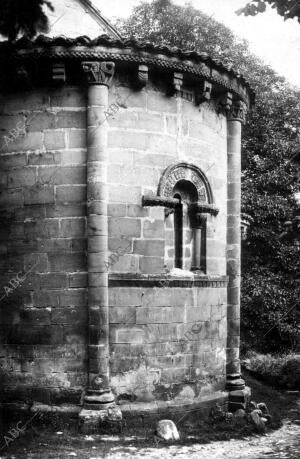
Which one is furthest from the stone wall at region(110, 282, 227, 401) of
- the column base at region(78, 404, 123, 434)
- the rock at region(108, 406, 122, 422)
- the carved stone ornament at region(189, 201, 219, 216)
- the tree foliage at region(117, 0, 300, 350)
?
the tree foliage at region(117, 0, 300, 350)

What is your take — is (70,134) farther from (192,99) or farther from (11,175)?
(192,99)

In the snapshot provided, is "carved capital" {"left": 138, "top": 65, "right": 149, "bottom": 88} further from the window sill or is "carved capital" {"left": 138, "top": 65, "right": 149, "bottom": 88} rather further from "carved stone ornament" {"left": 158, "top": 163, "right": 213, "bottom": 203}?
the window sill

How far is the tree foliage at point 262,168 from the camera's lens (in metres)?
18.3

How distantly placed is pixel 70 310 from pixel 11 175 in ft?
7.74

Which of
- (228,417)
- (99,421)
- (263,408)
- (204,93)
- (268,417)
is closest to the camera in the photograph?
(99,421)

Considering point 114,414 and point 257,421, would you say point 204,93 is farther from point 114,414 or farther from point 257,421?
point 257,421

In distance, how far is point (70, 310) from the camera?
9172 mm

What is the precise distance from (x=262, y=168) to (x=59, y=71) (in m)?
11.4

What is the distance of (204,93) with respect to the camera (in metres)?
10.0

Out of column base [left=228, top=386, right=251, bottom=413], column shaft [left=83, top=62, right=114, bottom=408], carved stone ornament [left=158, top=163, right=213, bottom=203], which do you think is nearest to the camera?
column shaft [left=83, top=62, right=114, bottom=408]

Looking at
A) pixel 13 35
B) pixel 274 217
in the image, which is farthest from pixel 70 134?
pixel 274 217

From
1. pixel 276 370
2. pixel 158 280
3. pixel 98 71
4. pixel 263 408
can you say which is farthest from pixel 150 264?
pixel 276 370

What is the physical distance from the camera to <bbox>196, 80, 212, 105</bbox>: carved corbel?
9.96 meters

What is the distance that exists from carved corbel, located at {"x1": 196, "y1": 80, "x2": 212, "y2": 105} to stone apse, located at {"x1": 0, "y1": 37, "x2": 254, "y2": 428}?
53mm
